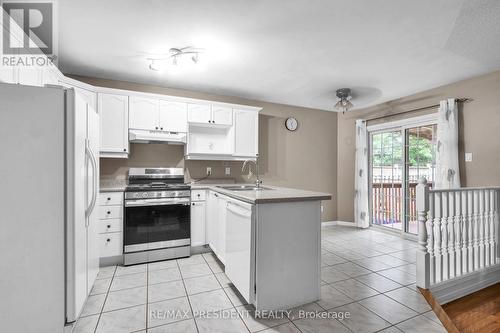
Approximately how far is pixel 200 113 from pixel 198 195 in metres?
1.23

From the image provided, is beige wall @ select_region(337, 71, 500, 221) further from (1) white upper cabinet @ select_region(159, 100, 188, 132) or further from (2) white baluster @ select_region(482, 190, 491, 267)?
(1) white upper cabinet @ select_region(159, 100, 188, 132)

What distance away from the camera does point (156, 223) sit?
305cm

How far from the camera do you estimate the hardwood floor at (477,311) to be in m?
2.13

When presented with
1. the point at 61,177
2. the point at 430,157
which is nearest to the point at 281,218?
the point at 61,177

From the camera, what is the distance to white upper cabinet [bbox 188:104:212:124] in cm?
359

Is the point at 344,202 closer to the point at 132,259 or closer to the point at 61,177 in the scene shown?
the point at 132,259

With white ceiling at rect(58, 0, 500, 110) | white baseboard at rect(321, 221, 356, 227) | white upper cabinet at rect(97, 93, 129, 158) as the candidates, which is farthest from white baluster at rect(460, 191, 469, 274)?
white upper cabinet at rect(97, 93, 129, 158)

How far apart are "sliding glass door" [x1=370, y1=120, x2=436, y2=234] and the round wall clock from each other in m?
1.55

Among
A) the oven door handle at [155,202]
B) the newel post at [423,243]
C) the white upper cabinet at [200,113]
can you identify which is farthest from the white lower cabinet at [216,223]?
the newel post at [423,243]

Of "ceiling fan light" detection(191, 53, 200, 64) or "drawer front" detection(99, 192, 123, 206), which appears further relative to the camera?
"drawer front" detection(99, 192, 123, 206)

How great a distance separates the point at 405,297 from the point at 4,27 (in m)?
3.99

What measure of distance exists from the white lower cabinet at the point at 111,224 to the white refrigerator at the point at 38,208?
4.19ft

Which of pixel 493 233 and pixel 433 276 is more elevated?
pixel 493 233

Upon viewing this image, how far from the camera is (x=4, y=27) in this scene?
1.82m
